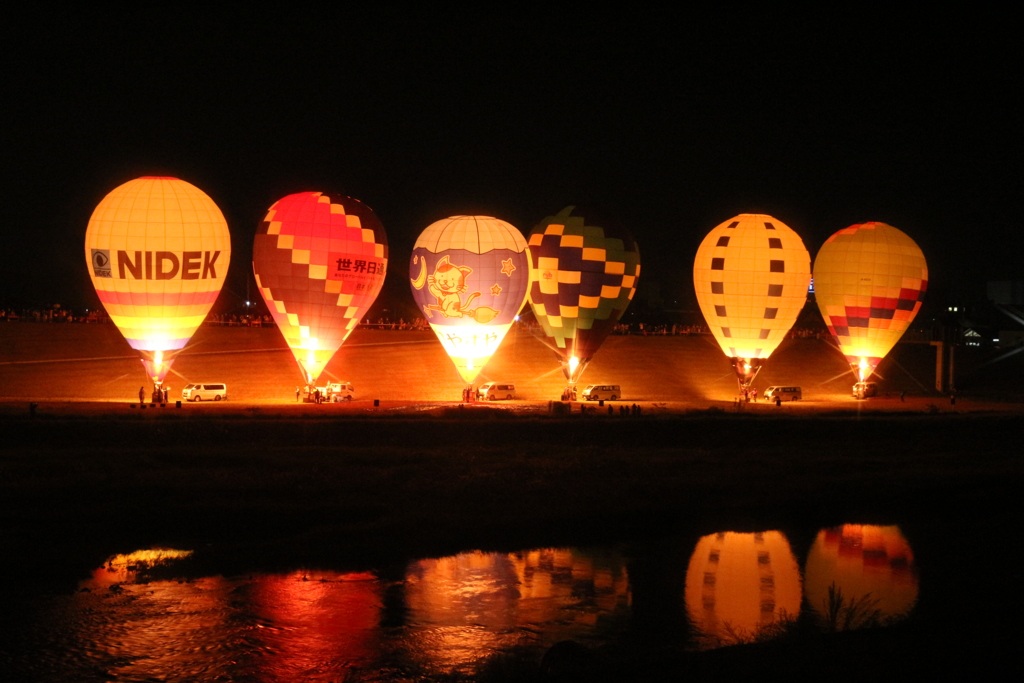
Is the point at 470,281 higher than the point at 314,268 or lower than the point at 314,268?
lower

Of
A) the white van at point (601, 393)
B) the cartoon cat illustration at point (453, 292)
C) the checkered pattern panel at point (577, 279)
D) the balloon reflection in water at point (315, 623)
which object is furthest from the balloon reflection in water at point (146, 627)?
the white van at point (601, 393)

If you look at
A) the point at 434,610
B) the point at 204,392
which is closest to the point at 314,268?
the point at 204,392

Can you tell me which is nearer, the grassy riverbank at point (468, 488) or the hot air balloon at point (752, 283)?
the grassy riverbank at point (468, 488)

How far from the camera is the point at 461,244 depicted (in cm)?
2623

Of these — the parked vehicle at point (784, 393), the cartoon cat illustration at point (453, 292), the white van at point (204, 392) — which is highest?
the cartoon cat illustration at point (453, 292)

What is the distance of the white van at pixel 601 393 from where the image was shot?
95.7 feet

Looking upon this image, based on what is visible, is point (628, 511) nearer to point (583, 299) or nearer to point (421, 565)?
point (421, 565)

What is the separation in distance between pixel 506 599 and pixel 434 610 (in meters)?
0.98

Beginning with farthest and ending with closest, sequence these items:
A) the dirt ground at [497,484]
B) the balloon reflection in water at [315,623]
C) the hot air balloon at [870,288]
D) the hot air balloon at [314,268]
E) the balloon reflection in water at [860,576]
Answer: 1. the hot air balloon at [870,288]
2. the hot air balloon at [314,268]
3. the dirt ground at [497,484]
4. the balloon reflection in water at [860,576]
5. the balloon reflection in water at [315,623]

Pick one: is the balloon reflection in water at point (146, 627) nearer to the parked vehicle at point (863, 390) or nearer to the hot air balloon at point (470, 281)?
the hot air balloon at point (470, 281)

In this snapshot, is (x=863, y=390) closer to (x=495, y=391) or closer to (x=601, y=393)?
(x=601, y=393)

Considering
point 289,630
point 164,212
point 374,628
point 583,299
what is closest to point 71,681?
point 289,630

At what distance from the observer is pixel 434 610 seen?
438 inches

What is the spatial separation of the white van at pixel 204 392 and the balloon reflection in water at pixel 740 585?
52.0 ft
